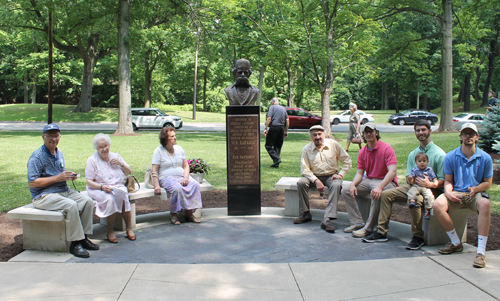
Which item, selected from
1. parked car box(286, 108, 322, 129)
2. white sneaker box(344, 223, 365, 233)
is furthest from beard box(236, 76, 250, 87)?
parked car box(286, 108, 322, 129)

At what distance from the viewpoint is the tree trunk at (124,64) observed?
21.2 meters

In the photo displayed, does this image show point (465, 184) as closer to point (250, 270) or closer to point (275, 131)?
point (250, 270)

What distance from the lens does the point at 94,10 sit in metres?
22.4

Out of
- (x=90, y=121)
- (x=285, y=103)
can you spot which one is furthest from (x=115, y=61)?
(x=285, y=103)

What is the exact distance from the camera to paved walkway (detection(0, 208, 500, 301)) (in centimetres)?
383

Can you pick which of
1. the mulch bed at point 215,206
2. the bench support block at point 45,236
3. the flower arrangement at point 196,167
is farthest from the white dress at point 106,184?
the flower arrangement at point 196,167

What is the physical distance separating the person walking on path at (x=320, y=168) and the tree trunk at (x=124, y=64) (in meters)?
16.8

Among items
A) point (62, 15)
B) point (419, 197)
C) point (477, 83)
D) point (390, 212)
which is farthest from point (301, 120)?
point (477, 83)

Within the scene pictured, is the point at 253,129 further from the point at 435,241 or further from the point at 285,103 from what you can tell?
the point at 285,103

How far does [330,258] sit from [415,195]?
1.29 m

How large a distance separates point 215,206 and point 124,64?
52.7ft

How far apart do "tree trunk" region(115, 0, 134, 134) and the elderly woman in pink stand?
657 inches

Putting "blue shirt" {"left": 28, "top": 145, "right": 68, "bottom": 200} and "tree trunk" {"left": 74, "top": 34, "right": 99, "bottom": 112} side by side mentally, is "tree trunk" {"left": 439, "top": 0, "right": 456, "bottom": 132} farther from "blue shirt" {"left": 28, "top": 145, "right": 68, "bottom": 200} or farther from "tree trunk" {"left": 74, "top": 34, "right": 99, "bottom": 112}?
"tree trunk" {"left": 74, "top": 34, "right": 99, "bottom": 112}

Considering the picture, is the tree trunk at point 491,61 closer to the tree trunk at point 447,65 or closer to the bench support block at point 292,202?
the tree trunk at point 447,65
